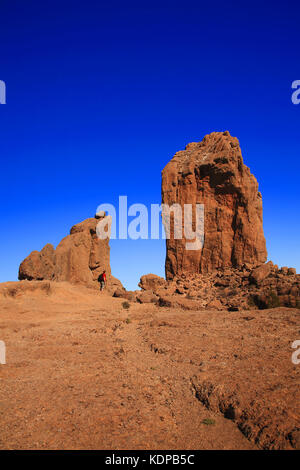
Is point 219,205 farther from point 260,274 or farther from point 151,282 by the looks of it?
point 151,282

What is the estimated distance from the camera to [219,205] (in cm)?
2398

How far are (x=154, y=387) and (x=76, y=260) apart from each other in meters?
16.4

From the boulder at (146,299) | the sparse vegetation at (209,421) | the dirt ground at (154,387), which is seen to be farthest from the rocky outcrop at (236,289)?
the sparse vegetation at (209,421)

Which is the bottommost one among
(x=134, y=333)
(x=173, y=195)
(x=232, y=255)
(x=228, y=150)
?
(x=134, y=333)

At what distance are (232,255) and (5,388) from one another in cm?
1980

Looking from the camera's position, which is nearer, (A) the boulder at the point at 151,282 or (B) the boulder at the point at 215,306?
A: (B) the boulder at the point at 215,306

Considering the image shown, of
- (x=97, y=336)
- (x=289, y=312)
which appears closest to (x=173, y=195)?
(x=289, y=312)

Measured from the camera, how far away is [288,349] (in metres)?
6.57

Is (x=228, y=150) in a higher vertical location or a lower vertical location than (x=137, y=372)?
higher

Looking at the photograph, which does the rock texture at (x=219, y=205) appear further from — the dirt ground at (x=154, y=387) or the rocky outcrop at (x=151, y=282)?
the dirt ground at (x=154, y=387)

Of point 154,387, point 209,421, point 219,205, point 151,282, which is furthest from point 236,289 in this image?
point 209,421

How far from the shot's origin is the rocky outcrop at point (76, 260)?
59.5ft

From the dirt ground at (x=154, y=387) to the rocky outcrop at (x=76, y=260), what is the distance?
8.13 metres
